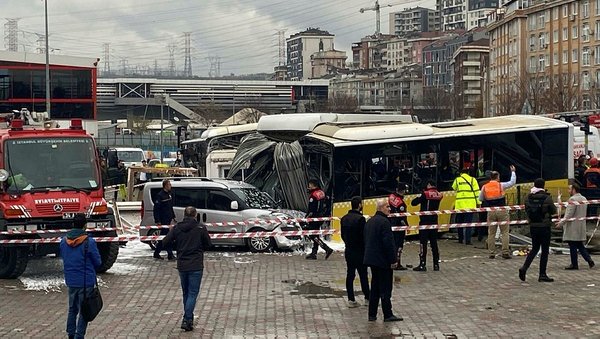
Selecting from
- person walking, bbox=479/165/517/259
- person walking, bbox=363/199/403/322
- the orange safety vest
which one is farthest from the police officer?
Result: person walking, bbox=363/199/403/322

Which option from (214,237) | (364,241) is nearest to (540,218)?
(364,241)

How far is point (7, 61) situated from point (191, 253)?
2438 inches

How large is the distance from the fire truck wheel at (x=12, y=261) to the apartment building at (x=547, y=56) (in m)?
55.5

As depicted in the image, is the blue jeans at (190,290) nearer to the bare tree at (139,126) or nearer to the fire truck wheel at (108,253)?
the fire truck wheel at (108,253)

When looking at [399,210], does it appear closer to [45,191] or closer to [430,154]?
[430,154]

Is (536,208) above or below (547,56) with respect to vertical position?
below

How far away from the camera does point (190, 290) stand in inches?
530

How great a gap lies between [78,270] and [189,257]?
1828mm

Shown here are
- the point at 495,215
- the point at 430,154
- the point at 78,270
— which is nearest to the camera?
the point at 78,270

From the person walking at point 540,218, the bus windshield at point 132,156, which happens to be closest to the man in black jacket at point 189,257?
the person walking at point 540,218

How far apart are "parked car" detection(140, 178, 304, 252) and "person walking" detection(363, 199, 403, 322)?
9.28 meters

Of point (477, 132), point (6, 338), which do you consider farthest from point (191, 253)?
point (477, 132)

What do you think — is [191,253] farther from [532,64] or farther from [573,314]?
[532,64]

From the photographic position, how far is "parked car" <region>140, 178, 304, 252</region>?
23.2 metres
